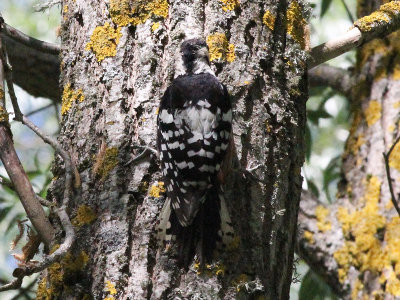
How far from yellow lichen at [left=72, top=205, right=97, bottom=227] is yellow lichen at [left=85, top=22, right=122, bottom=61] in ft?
2.21

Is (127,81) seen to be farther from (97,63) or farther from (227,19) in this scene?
(227,19)

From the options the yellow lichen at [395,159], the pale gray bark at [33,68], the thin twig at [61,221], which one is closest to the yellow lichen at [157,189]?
the thin twig at [61,221]

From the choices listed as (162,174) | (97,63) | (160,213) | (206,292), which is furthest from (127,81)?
(206,292)

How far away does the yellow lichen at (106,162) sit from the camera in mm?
2474

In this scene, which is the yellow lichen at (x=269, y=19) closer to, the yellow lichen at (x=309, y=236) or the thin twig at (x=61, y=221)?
the thin twig at (x=61, y=221)

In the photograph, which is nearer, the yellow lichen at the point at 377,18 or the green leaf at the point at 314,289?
the yellow lichen at the point at 377,18

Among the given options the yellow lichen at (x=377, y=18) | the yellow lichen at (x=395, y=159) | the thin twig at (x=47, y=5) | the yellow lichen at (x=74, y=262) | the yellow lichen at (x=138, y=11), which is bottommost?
the yellow lichen at (x=74, y=262)

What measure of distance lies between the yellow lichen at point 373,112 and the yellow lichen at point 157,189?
8.02ft

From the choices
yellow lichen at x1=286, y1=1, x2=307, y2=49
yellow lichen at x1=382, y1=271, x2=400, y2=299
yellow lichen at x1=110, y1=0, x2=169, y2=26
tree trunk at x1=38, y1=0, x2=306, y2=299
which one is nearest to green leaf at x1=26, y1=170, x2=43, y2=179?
tree trunk at x1=38, y1=0, x2=306, y2=299

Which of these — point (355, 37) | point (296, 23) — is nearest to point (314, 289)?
point (355, 37)

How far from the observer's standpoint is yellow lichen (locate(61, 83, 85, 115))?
2.70 metres

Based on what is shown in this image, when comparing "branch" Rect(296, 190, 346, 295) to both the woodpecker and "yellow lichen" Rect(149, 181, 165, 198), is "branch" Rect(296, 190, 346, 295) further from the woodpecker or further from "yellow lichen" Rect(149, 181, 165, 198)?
"yellow lichen" Rect(149, 181, 165, 198)

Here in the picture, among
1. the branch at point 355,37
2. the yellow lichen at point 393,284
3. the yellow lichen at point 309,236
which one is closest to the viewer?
the branch at point 355,37

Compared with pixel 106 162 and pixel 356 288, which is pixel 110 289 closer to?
pixel 106 162
